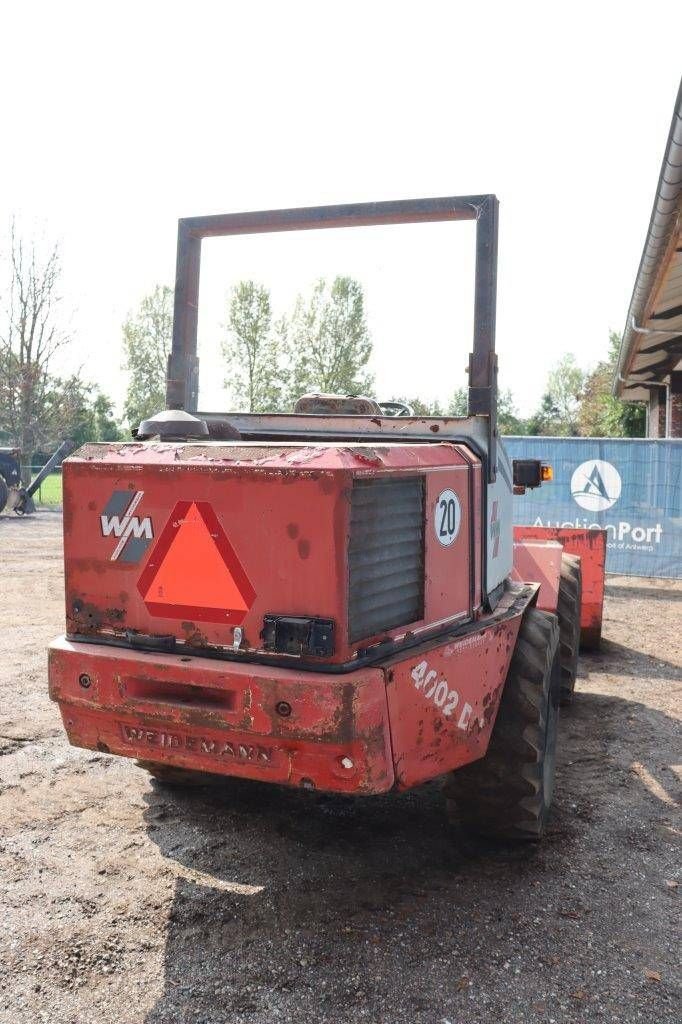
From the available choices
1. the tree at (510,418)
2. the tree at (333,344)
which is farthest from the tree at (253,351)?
the tree at (510,418)

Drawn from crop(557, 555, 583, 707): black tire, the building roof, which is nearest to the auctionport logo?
the building roof

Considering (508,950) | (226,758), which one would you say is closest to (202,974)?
(226,758)

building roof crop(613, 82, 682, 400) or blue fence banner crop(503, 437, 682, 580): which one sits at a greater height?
building roof crop(613, 82, 682, 400)

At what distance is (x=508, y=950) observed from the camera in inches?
118

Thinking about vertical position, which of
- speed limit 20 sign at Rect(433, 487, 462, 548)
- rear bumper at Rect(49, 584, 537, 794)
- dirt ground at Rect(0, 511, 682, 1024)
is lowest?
dirt ground at Rect(0, 511, 682, 1024)

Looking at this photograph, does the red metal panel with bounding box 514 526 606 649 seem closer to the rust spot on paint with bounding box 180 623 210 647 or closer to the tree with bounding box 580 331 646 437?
the rust spot on paint with bounding box 180 623 210 647

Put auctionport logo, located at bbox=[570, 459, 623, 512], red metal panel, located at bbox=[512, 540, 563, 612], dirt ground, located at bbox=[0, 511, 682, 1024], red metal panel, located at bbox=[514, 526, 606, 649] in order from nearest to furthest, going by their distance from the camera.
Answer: dirt ground, located at bbox=[0, 511, 682, 1024], red metal panel, located at bbox=[512, 540, 563, 612], red metal panel, located at bbox=[514, 526, 606, 649], auctionport logo, located at bbox=[570, 459, 623, 512]

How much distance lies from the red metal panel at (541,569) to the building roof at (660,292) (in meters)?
2.60

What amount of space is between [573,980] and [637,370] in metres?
15.1

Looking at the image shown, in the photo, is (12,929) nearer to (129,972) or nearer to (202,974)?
(129,972)

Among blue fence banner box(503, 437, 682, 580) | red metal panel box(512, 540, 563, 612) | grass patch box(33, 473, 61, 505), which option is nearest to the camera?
red metal panel box(512, 540, 563, 612)

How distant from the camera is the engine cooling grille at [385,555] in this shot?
2809 mm

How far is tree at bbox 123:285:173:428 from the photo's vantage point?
45.6 m

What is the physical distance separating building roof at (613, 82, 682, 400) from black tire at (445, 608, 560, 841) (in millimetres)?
3456
